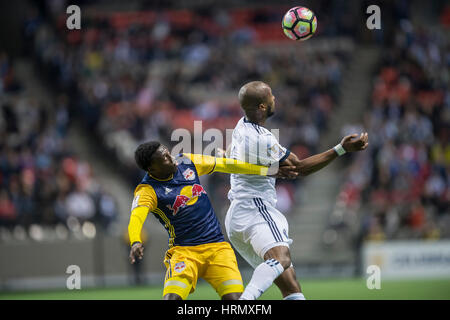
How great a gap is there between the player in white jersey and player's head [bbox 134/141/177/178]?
89 centimetres

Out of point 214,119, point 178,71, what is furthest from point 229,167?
point 178,71

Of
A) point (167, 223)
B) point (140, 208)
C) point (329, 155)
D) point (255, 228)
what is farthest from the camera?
point (255, 228)

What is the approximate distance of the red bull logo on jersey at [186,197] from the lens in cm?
667

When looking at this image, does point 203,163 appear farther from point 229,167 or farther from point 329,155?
point 329,155

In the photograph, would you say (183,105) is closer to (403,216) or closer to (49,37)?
(49,37)

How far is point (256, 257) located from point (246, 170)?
1069mm

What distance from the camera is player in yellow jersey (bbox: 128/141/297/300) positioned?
257 inches

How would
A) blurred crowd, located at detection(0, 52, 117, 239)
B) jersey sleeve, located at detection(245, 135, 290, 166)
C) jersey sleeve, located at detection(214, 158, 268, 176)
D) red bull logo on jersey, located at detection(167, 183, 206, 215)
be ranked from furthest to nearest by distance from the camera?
blurred crowd, located at detection(0, 52, 117, 239)
jersey sleeve, located at detection(245, 135, 290, 166)
jersey sleeve, located at detection(214, 158, 268, 176)
red bull logo on jersey, located at detection(167, 183, 206, 215)

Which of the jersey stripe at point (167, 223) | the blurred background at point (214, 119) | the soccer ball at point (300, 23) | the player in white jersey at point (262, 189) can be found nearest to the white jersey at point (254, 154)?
the player in white jersey at point (262, 189)

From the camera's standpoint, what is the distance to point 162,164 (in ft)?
21.6

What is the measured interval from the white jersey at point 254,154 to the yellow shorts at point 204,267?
2.47 ft

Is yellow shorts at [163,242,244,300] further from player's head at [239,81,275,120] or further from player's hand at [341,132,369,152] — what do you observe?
player's hand at [341,132,369,152]

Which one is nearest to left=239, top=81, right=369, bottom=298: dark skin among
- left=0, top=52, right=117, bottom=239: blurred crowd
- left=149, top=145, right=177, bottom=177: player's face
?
left=149, top=145, right=177, bottom=177: player's face

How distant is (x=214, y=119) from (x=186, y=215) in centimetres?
1293
